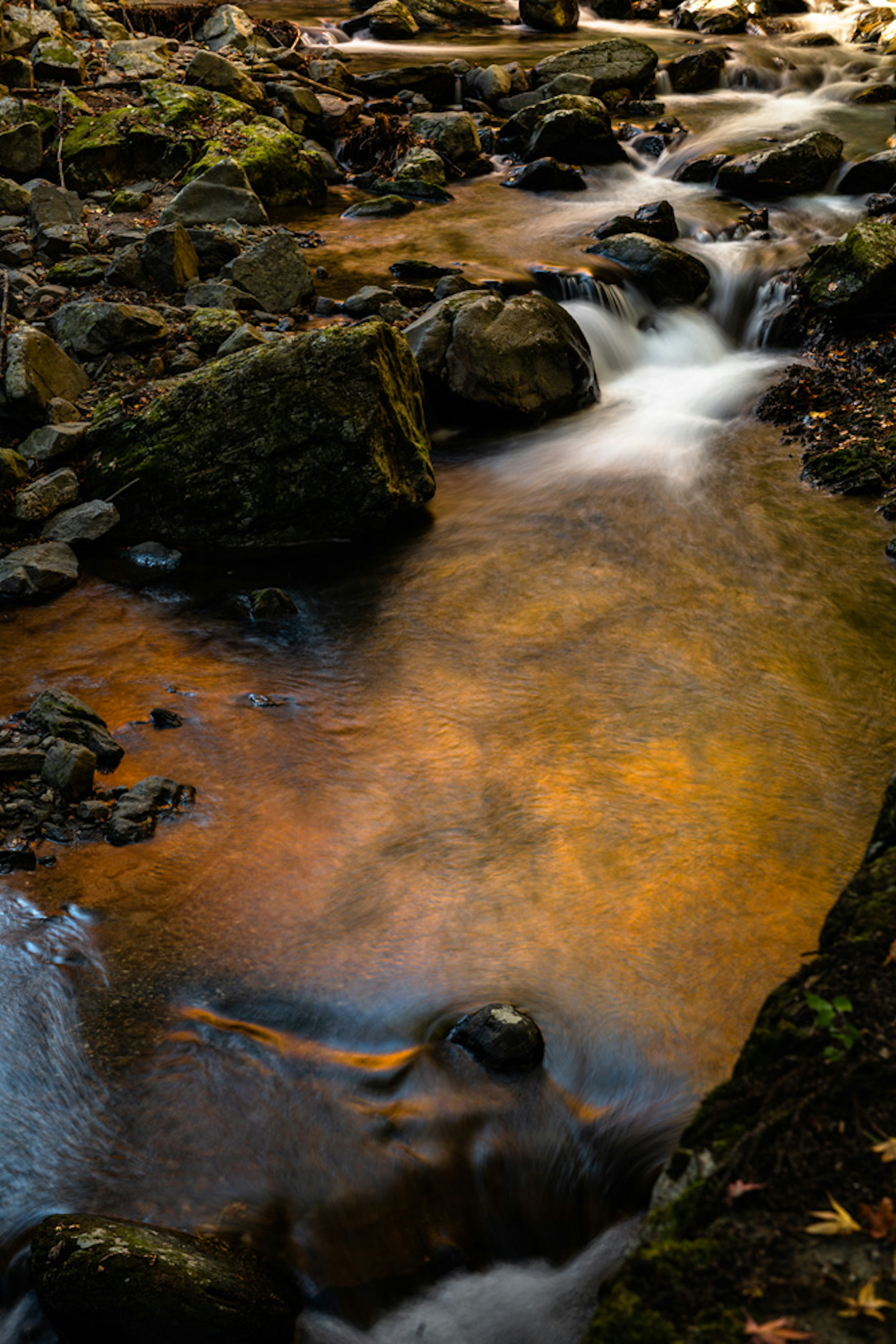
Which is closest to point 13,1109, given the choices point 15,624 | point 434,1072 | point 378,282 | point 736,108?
point 434,1072

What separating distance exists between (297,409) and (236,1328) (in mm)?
5698

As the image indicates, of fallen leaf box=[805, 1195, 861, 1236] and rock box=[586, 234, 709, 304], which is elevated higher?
rock box=[586, 234, 709, 304]

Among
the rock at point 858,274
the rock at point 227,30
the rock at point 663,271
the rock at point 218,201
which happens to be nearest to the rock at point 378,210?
the rock at point 218,201

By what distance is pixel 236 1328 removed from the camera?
2.87 meters

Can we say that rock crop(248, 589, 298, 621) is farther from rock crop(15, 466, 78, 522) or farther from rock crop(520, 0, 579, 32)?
rock crop(520, 0, 579, 32)

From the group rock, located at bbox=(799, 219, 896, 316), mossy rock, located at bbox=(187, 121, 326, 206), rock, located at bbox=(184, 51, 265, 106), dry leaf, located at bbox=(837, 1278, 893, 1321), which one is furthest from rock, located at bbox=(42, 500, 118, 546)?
rock, located at bbox=(184, 51, 265, 106)

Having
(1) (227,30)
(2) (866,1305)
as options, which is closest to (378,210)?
(1) (227,30)

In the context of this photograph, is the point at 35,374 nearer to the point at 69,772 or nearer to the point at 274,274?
the point at 274,274

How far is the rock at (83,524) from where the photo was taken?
7.16 metres

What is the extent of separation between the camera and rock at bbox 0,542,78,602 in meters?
6.64

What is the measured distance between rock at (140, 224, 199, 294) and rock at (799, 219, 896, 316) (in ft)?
20.7

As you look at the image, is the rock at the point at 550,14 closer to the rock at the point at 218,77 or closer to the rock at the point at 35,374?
the rock at the point at 218,77

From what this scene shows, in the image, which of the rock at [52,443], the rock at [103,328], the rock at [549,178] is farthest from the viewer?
the rock at [549,178]

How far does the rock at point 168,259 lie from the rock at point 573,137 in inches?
302
